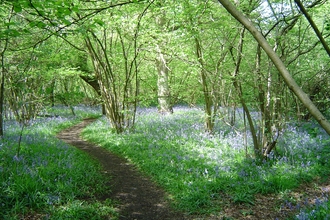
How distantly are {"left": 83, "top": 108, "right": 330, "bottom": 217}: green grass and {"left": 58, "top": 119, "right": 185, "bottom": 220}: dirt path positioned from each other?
244 mm

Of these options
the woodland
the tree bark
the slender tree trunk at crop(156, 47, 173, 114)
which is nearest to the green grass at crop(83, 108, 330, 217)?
the woodland

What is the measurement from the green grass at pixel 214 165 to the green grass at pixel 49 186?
1.52 m

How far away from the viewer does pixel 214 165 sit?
22.0ft

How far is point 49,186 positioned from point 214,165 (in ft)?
12.9

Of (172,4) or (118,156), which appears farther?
(118,156)

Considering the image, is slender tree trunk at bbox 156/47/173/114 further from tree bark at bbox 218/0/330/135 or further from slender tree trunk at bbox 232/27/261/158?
tree bark at bbox 218/0/330/135

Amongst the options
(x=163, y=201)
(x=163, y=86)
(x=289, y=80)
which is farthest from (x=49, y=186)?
(x=163, y=86)

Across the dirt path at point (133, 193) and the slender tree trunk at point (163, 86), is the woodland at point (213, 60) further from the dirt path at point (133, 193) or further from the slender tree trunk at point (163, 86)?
the slender tree trunk at point (163, 86)

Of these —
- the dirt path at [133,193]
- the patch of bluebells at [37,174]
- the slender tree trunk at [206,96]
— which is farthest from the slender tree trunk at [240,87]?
the patch of bluebells at [37,174]

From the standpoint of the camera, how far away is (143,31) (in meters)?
9.27

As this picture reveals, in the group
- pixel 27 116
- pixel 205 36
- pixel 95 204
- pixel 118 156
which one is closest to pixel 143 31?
pixel 205 36

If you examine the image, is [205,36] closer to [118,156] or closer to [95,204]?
[118,156]

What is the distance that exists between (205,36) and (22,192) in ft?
23.4

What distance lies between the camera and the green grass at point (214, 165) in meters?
5.38
